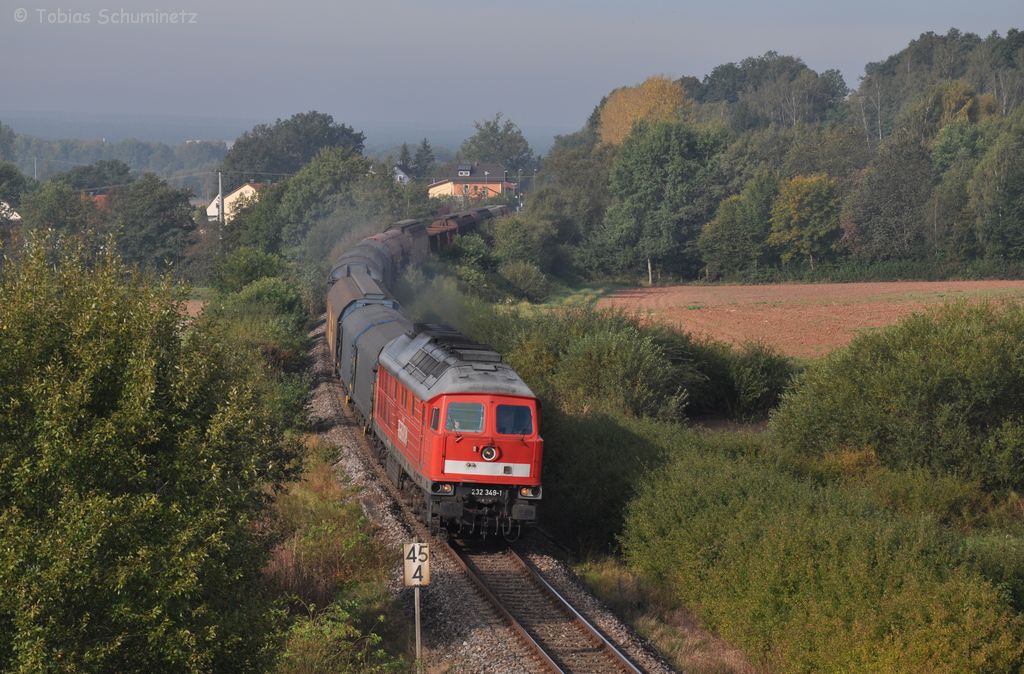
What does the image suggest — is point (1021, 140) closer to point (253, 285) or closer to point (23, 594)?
point (253, 285)

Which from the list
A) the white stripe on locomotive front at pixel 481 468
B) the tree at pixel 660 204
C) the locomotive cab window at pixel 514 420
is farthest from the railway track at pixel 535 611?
the tree at pixel 660 204

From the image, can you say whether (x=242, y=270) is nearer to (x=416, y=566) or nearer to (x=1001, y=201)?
(x=416, y=566)

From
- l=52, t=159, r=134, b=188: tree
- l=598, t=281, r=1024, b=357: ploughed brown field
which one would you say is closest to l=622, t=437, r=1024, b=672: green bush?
l=598, t=281, r=1024, b=357: ploughed brown field

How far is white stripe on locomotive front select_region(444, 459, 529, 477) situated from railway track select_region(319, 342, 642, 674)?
1649 millimetres

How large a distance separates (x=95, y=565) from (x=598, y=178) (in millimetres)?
102437

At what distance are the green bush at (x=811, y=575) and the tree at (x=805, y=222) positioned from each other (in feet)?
234

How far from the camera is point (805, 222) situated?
88938mm

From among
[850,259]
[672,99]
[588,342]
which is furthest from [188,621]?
[672,99]

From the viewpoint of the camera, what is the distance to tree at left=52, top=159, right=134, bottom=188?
422 ft

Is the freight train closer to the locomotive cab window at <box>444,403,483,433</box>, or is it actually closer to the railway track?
the locomotive cab window at <box>444,403,483,433</box>

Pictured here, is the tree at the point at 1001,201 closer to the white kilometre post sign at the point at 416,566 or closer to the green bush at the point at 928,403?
the green bush at the point at 928,403

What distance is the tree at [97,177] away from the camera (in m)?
128

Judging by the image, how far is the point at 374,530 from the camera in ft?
67.9

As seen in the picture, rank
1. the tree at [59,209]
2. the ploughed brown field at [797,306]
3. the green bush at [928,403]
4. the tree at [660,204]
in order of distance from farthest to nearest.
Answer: the tree at [660,204], the tree at [59,209], the ploughed brown field at [797,306], the green bush at [928,403]
